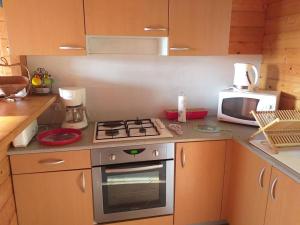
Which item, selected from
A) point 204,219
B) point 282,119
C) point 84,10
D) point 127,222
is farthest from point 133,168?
point 84,10

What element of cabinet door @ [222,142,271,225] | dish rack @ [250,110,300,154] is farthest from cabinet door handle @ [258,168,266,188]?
dish rack @ [250,110,300,154]

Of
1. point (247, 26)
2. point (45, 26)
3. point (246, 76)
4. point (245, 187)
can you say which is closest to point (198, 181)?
point (245, 187)

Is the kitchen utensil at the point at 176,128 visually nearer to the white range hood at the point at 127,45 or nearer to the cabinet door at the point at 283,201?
the white range hood at the point at 127,45

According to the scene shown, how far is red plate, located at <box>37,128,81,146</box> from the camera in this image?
158 centimetres

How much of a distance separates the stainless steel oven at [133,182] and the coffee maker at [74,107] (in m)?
0.41

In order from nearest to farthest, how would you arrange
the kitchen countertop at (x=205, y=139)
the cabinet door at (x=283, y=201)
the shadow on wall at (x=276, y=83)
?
the cabinet door at (x=283, y=201), the kitchen countertop at (x=205, y=139), the shadow on wall at (x=276, y=83)

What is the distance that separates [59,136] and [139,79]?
0.82 metres

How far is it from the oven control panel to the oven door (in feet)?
0.12

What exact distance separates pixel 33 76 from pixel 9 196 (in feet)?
2.90

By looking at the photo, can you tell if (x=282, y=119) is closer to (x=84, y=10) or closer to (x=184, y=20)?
(x=184, y=20)

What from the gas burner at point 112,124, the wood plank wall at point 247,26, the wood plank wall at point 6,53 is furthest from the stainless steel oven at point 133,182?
the wood plank wall at point 247,26

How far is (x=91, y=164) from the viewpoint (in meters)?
1.61

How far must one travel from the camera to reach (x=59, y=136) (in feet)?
5.69

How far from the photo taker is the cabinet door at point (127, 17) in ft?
→ 5.32
